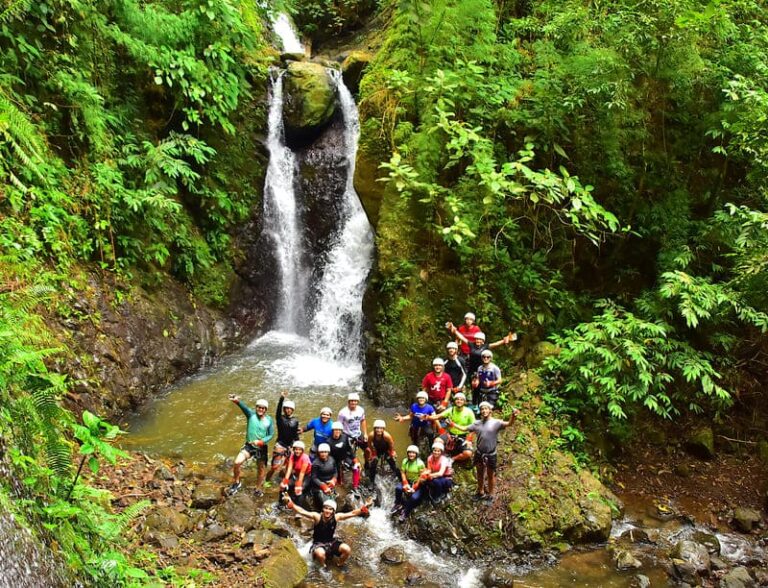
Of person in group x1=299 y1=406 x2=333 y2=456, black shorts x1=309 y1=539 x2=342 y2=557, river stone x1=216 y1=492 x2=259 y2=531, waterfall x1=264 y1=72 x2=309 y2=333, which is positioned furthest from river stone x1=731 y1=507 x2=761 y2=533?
waterfall x1=264 y1=72 x2=309 y2=333

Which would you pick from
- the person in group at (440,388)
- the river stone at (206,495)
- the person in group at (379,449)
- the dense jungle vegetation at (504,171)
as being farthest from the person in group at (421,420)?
the river stone at (206,495)

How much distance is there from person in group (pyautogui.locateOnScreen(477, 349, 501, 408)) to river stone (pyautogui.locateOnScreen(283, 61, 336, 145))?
30.9 ft

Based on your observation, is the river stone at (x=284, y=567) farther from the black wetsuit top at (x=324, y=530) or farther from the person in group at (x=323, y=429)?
the person in group at (x=323, y=429)

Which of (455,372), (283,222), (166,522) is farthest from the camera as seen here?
(283,222)

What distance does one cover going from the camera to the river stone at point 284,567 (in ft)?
20.8

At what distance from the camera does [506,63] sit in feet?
37.1

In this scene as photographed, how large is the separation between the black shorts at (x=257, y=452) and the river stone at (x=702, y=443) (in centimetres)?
758

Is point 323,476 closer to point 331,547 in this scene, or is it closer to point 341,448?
point 341,448

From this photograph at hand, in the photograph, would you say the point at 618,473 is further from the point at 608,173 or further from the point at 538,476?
the point at 608,173

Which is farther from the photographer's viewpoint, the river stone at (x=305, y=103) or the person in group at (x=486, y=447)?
the river stone at (x=305, y=103)

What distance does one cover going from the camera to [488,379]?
9086mm

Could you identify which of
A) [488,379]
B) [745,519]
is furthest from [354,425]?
[745,519]

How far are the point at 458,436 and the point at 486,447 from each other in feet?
2.30

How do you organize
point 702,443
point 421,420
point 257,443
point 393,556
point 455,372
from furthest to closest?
1. point 702,443
2. point 455,372
3. point 421,420
4. point 257,443
5. point 393,556
